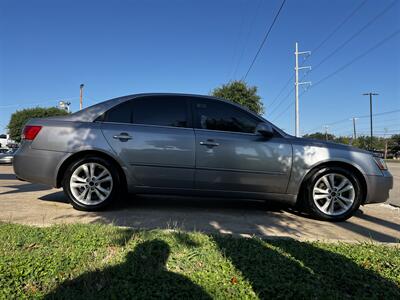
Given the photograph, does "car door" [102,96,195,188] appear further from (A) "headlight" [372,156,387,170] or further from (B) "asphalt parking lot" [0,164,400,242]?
(A) "headlight" [372,156,387,170]

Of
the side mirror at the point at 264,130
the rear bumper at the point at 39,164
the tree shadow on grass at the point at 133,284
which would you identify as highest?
the side mirror at the point at 264,130

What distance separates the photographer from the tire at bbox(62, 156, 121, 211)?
15.2 feet

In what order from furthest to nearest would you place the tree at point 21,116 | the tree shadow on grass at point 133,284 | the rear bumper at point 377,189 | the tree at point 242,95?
the tree at point 21,116, the tree at point 242,95, the rear bumper at point 377,189, the tree shadow on grass at point 133,284

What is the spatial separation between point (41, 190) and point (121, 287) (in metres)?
5.09

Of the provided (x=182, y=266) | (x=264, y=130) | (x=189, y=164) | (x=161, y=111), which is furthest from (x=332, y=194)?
(x=182, y=266)

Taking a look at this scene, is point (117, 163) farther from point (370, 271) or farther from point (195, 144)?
point (370, 271)

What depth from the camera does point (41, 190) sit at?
22.0 ft

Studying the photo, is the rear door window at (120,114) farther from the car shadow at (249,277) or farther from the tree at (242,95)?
the tree at (242,95)

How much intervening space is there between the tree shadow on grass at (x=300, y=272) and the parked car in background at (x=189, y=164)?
1539 mm

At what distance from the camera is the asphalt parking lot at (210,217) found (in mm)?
3938

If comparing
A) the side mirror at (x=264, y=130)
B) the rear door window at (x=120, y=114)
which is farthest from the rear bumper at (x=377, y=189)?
the rear door window at (x=120, y=114)

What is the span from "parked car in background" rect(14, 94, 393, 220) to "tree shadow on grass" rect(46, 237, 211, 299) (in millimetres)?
2067

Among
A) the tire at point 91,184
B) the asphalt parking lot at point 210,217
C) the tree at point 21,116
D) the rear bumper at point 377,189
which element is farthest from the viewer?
the tree at point 21,116

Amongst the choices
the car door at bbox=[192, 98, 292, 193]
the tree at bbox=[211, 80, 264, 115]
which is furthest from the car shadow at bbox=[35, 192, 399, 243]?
the tree at bbox=[211, 80, 264, 115]
